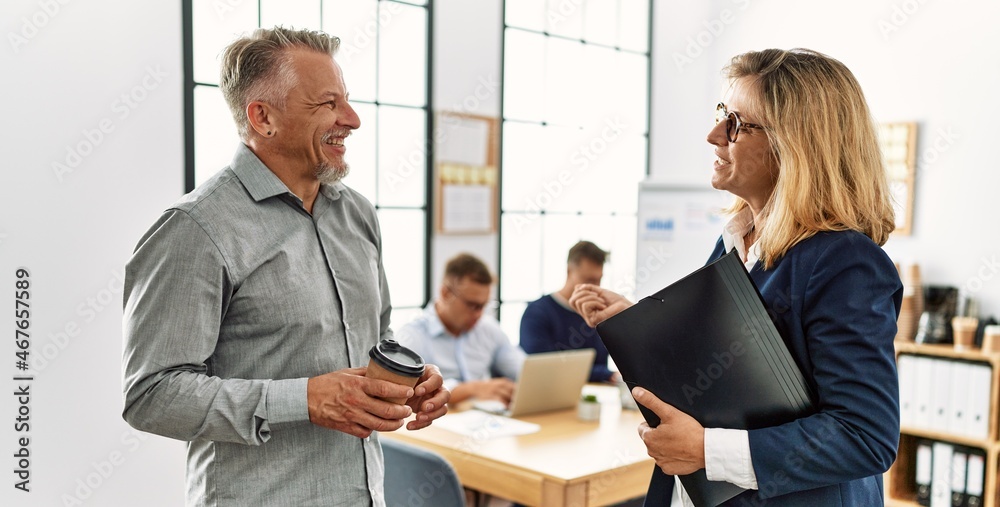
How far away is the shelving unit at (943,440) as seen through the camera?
3.76m

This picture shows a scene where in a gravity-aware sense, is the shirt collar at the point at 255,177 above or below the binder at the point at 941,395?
above

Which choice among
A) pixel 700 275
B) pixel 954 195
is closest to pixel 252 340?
pixel 700 275

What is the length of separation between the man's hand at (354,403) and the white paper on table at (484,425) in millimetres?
1594

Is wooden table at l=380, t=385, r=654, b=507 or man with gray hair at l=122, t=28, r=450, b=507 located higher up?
man with gray hair at l=122, t=28, r=450, b=507

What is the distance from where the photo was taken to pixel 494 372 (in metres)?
3.91

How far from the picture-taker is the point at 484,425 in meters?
3.03

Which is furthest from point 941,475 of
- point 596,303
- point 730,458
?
point 730,458

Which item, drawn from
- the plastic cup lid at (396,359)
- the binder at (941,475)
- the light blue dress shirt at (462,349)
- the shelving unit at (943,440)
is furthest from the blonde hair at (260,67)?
the binder at (941,475)

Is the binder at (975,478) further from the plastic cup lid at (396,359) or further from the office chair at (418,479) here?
the plastic cup lid at (396,359)

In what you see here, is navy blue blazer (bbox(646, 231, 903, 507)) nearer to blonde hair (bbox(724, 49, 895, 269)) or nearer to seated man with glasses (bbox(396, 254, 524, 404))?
blonde hair (bbox(724, 49, 895, 269))

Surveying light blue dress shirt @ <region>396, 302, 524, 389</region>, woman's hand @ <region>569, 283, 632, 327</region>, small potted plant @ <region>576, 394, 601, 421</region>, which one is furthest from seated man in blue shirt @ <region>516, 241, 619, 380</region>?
woman's hand @ <region>569, 283, 632, 327</region>

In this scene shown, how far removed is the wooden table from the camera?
2523 millimetres

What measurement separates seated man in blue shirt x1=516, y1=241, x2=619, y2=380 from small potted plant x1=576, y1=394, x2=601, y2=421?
83 centimetres

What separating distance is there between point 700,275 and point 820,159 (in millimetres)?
270
